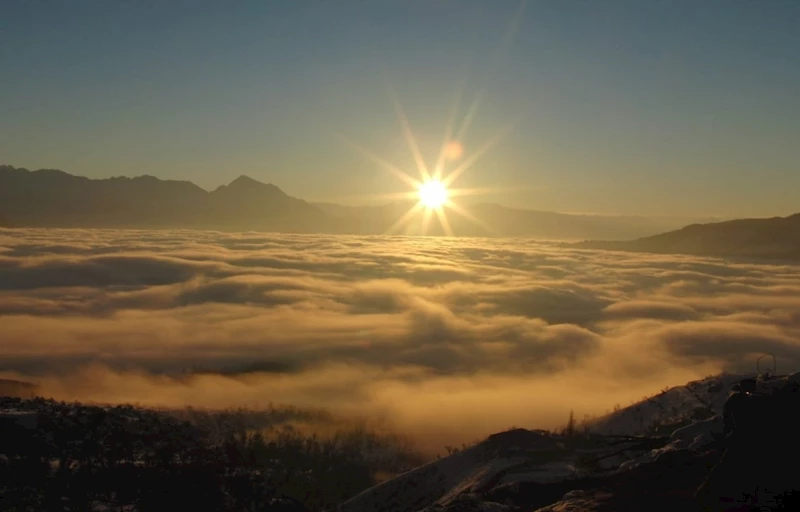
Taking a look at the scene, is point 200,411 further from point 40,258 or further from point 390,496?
point 40,258

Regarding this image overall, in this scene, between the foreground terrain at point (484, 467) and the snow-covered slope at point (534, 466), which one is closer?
the foreground terrain at point (484, 467)

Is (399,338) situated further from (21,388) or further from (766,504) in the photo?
(766,504)

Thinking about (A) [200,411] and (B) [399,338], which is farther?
(B) [399,338]

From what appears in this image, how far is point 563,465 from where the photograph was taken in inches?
643

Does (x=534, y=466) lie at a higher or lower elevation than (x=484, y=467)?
higher

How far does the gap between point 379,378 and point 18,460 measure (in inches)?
2344

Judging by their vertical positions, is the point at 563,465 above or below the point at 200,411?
above

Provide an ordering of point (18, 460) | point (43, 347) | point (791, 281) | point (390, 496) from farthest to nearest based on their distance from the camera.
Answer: point (791, 281), point (43, 347), point (18, 460), point (390, 496)

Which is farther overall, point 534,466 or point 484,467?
point 484,467

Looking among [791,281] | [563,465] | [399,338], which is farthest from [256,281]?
[563,465]

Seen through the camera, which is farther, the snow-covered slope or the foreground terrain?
the snow-covered slope

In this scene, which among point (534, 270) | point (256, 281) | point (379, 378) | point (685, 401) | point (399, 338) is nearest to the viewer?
point (685, 401)

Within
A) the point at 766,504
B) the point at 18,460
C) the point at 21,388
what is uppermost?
the point at 766,504

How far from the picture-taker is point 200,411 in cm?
6081
